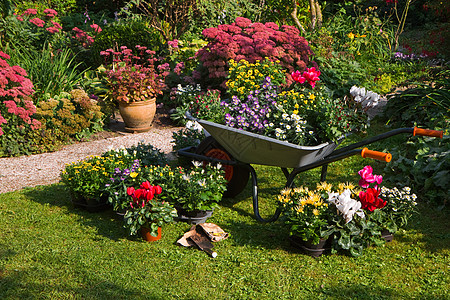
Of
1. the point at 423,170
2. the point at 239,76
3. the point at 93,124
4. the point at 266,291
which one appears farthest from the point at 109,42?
the point at 266,291

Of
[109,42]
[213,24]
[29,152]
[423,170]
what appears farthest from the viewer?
[213,24]

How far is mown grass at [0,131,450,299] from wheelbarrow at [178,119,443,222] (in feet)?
1.26

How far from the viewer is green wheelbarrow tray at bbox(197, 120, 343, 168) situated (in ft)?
11.9

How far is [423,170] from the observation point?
4.55m

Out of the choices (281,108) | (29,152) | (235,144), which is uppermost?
(281,108)

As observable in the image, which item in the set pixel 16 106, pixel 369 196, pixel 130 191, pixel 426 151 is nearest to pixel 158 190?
pixel 130 191

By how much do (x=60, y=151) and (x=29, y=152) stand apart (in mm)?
365

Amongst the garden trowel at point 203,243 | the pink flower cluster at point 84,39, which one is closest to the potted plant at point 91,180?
the garden trowel at point 203,243

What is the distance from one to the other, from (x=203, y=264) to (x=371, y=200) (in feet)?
4.37

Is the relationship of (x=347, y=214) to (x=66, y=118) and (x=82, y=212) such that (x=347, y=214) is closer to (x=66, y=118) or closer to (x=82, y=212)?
(x=82, y=212)

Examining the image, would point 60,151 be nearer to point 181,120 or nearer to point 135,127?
point 135,127

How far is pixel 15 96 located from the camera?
18.6 feet

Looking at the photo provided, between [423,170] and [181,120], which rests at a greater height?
[423,170]

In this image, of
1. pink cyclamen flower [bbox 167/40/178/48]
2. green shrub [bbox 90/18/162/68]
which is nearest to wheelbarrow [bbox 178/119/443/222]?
pink cyclamen flower [bbox 167/40/178/48]
